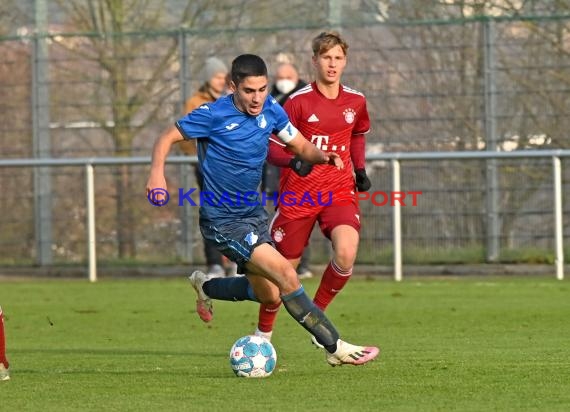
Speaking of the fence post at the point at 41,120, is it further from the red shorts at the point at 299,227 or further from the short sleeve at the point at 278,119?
the short sleeve at the point at 278,119

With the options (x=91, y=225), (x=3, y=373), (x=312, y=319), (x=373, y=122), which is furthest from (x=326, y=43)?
(x=91, y=225)

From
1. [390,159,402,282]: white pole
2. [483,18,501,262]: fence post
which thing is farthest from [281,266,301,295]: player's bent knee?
[483,18,501,262]: fence post

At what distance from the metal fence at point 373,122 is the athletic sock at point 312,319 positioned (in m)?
8.37

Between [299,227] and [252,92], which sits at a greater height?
[252,92]

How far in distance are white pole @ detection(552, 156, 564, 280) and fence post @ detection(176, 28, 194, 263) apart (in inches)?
171

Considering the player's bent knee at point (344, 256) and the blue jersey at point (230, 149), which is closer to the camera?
the blue jersey at point (230, 149)

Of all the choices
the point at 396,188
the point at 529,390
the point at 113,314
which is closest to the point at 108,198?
the point at 396,188

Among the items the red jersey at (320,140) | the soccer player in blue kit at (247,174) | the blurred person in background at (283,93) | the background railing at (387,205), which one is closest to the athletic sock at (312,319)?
the soccer player in blue kit at (247,174)

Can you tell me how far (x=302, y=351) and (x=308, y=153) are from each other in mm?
1613

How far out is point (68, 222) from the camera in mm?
17344

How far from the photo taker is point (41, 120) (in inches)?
687

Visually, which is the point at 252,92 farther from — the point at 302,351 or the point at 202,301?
the point at 302,351

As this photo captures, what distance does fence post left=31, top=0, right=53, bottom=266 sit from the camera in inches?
686

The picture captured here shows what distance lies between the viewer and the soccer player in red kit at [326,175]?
359 inches
